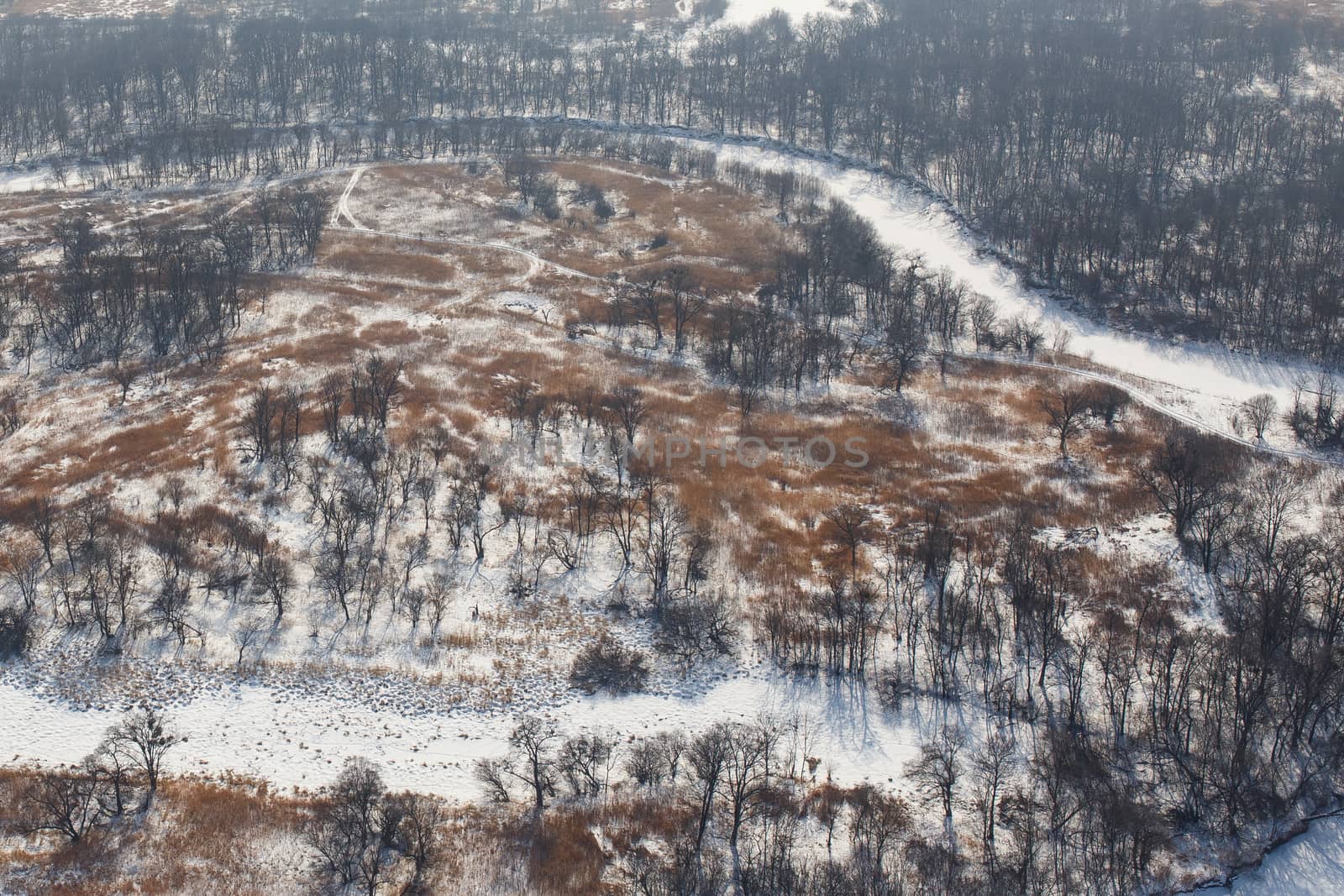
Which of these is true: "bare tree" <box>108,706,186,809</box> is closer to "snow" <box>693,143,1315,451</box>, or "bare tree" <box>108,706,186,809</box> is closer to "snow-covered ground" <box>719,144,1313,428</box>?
"snow" <box>693,143,1315,451</box>

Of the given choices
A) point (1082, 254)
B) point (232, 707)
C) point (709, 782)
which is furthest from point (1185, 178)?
point (232, 707)

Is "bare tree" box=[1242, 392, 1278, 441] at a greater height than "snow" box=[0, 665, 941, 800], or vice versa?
"bare tree" box=[1242, 392, 1278, 441]

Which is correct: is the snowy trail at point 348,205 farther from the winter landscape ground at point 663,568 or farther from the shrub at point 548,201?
the shrub at point 548,201

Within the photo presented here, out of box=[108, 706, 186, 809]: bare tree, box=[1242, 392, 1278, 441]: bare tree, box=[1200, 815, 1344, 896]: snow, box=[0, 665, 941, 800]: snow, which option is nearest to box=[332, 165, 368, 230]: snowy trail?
box=[0, 665, 941, 800]: snow

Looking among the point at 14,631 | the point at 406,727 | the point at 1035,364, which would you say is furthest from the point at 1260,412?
the point at 14,631

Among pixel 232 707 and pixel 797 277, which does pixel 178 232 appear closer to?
pixel 797 277
